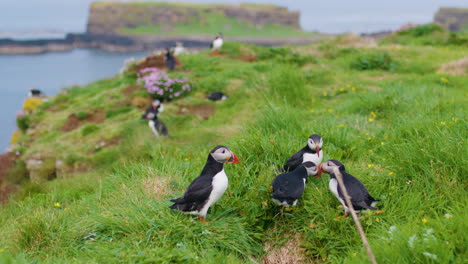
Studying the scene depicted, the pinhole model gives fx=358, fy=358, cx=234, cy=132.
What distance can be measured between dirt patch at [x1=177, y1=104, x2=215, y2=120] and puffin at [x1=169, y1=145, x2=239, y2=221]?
6.80 metres

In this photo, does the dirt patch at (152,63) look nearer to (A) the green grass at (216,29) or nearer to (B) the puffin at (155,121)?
(B) the puffin at (155,121)

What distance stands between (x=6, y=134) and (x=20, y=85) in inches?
1180

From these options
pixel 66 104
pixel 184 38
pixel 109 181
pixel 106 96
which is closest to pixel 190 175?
pixel 109 181

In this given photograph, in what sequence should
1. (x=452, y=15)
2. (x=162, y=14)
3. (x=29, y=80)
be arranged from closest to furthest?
(x=29, y=80) < (x=452, y=15) < (x=162, y=14)

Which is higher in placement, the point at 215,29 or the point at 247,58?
the point at 215,29

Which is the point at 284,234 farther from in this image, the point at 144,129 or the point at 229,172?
the point at 144,129

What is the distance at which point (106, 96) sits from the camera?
13281mm

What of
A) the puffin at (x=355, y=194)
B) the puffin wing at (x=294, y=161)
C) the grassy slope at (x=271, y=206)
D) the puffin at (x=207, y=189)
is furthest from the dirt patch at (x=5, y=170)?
the puffin at (x=355, y=194)

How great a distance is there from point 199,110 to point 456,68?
8.24 metres

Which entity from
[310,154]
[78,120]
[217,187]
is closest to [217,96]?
[78,120]

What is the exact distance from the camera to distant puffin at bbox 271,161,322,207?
3.69 m

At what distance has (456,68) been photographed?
11352mm

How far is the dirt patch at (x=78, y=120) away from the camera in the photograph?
11672 millimetres

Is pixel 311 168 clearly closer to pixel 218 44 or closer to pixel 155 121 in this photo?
pixel 155 121
